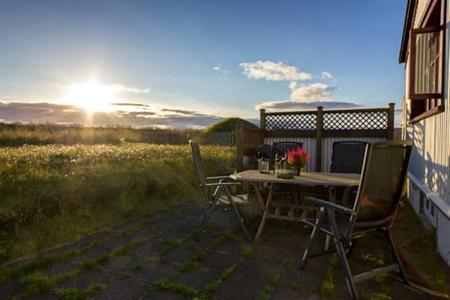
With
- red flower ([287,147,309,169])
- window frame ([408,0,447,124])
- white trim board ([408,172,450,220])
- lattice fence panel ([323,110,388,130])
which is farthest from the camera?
lattice fence panel ([323,110,388,130])

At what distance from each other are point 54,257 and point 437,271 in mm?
3192

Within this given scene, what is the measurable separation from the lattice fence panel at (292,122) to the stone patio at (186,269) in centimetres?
344

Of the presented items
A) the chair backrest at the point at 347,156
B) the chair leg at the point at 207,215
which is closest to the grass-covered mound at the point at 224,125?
the chair backrest at the point at 347,156

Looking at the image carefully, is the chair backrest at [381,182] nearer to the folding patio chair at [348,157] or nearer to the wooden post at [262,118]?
the folding patio chair at [348,157]

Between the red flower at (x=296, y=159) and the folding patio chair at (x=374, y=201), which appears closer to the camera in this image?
the folding patio chair at (x=374, y=201)

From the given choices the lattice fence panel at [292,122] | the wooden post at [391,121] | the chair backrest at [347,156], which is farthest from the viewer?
the lattice fence panel at [292,122]

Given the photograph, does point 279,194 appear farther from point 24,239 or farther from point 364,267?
point 24,239

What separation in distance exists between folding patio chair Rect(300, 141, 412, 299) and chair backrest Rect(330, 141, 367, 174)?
225 cm

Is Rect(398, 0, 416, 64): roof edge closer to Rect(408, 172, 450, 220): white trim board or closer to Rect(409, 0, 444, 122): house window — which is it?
Rect(409, 0, 444, 122): house window

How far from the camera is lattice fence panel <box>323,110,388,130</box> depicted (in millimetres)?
5805

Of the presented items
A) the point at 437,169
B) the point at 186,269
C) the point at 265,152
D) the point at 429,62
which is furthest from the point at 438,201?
the point at 265,152

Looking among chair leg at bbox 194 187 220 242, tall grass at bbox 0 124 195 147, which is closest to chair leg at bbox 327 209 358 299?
chair leg at bbox 194 187 220 242

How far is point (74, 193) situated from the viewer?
153 inches

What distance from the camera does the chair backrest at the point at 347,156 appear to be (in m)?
4.44
